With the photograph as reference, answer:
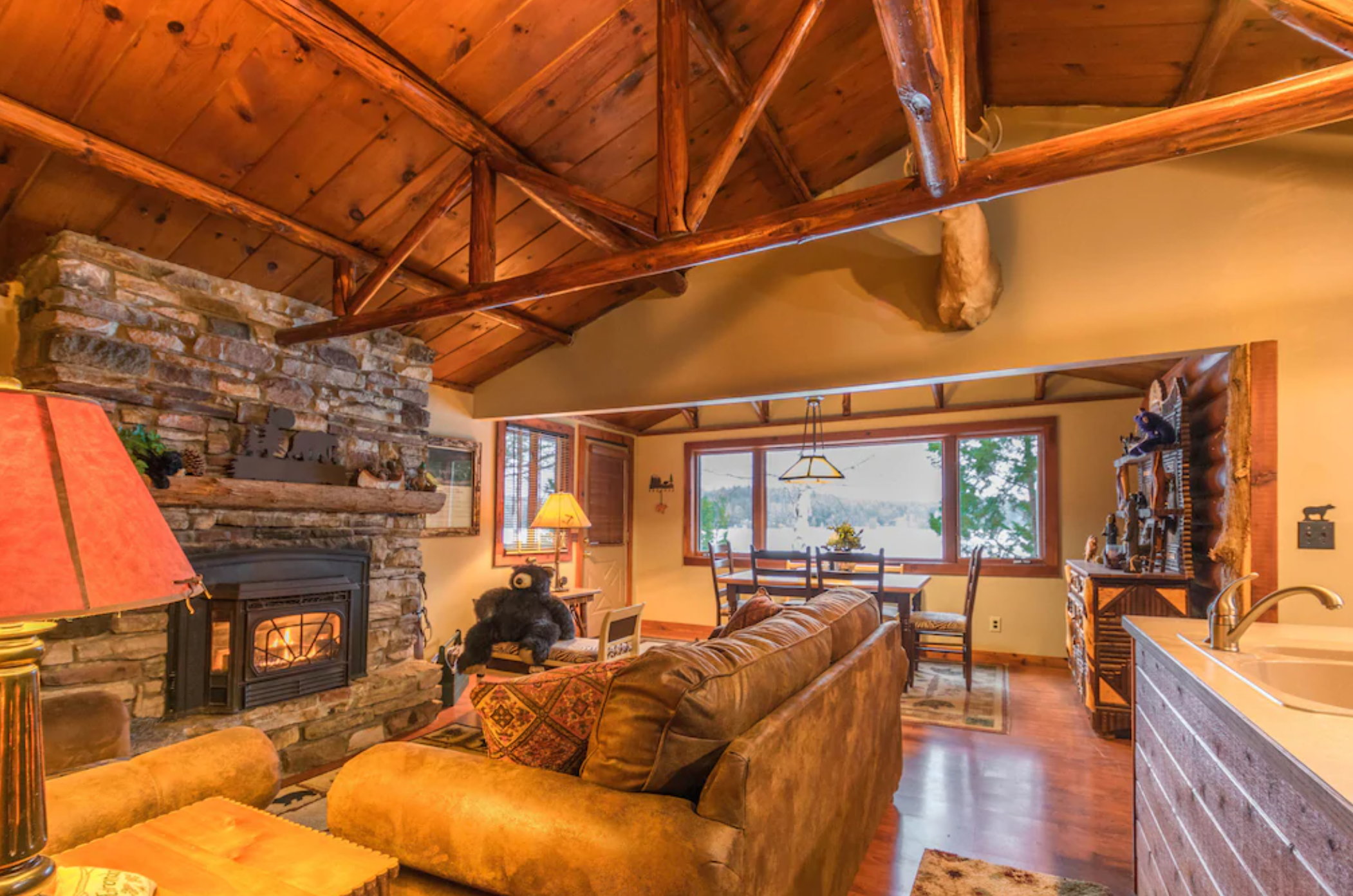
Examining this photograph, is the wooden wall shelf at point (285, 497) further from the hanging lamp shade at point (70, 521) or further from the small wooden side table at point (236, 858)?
the hanging lamp shade at point (70, 521)

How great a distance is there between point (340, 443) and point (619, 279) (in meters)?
2.24

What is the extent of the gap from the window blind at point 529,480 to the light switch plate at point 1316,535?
16.9 feet

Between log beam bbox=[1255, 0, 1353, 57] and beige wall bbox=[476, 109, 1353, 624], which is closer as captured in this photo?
log beam bbox=[1255, 0, 1353, 57]

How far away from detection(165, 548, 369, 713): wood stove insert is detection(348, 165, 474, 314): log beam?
146cm

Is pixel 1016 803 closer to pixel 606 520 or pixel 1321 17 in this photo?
pixel 1321 17

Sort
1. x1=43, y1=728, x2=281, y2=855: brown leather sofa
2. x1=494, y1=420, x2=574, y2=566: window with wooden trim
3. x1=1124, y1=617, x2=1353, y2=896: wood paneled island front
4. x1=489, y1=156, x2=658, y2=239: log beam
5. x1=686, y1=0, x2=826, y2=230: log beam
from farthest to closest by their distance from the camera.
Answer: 1. x1=494, y1=420, x2=574, y2=566: window with wooden trim
2. x1=489, y1=156, x2=658, y2=239: log beam
3. x1=686, y1=0, x2=826, y2=230: log beam
4. x1=43, y1=728, x2=281, y2=855: brown leather sofa
5. x1=1124, y1=617, x2=1353, y2=896: wood paneled island front

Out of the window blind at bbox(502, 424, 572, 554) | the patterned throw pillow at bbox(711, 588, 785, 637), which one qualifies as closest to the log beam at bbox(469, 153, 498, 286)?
the patterned throw pillow at bbox(711, 588, 785, 637)

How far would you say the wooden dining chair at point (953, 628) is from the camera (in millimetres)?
4984

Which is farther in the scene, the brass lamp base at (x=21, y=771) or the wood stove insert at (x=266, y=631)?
the wood stove insert at (x=266, y=631)

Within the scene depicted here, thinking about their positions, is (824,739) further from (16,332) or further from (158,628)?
(16,332)

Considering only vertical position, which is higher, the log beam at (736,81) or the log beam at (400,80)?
the log beam at (736,81)

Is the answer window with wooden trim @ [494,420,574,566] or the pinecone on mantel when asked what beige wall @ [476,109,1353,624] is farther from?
the pinecone on mantel

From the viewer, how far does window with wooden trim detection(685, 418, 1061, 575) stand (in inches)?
241

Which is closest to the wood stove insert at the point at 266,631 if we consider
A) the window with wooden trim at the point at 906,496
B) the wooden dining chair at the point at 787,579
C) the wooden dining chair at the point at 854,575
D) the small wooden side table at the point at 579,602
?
the small wooden side table at the point at 579,602
